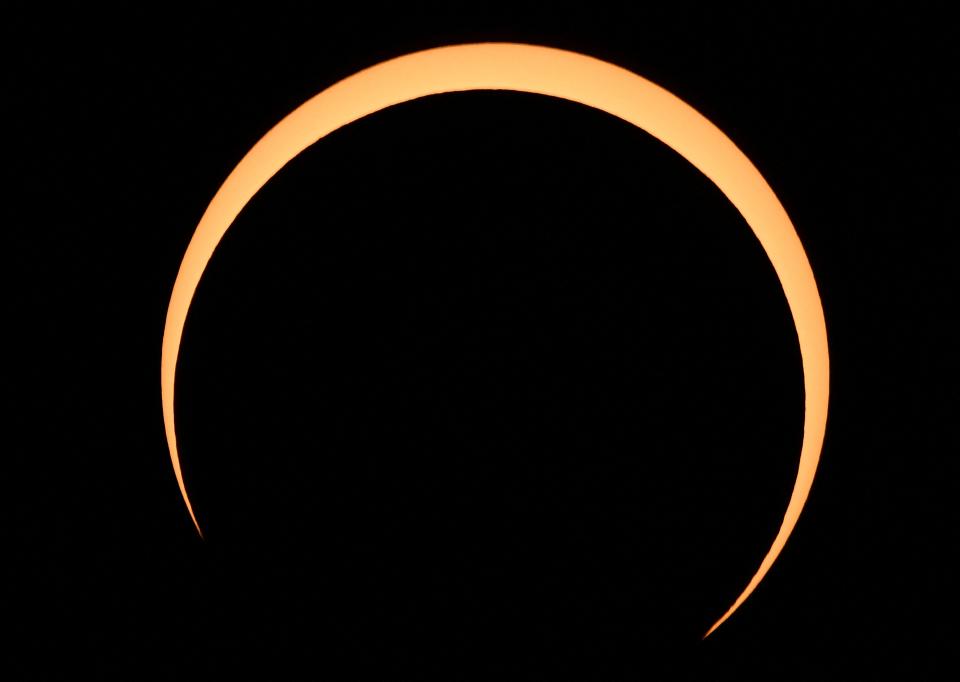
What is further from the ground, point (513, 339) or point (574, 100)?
point (574, 100)

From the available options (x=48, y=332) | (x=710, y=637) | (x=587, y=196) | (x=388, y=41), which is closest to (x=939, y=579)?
(x=710, y=637)

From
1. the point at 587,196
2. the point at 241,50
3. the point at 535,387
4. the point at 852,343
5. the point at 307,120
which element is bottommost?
the point at 852,343

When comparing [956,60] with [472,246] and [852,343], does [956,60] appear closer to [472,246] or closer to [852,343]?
[852,343]
